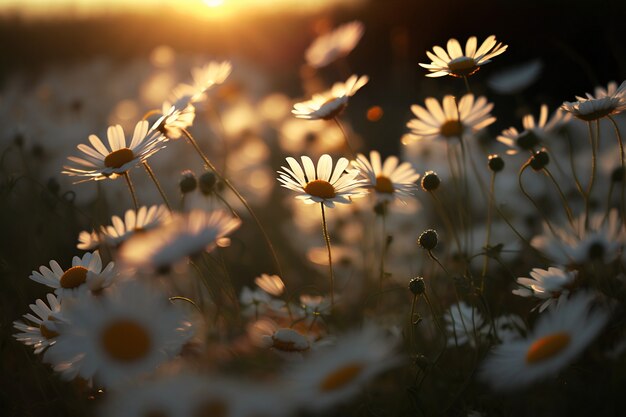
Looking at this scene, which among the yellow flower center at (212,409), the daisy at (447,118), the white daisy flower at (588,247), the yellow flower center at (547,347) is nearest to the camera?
the yellow flower center at (212,409)

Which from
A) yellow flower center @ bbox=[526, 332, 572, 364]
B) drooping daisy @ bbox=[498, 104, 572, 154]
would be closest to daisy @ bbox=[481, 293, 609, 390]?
yellow flower center @ bbox=[526, 332, 572, 364]

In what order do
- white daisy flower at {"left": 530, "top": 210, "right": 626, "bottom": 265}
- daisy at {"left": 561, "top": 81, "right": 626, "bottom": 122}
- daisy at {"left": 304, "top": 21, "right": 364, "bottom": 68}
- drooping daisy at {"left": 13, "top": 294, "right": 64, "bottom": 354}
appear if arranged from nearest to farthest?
white daisy flower at {"left": 530, "top": 210, "right": 626, "bottom": 265}
drooping daisy at {"left": 13, "top": 294, "right": 64, "bottom": 354}
daisy at {"left": 561, "top": 81, "right": 626, "bottom": 122}
daisy at {"left": 304, "top": 21, "right": 364, "bottom": 68}

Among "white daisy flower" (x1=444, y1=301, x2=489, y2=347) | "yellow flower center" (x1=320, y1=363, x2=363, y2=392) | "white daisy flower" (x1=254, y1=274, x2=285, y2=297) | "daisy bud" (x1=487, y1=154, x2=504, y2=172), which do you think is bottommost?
"white daisy flower" (x1=444, y1=301, x2=489, y2=347)

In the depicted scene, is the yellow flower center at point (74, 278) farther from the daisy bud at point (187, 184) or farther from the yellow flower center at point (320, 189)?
the yellow flower center at point (320, 189)

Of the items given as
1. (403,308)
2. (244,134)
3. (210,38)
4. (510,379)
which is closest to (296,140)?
(244,134)

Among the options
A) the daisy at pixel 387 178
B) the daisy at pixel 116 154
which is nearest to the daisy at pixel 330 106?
the daisy at pixel 387 178

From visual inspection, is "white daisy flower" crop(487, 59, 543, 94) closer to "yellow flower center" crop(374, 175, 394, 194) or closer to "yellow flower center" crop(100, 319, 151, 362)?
"yellow flower center" crop(374, 175, 394, 194)

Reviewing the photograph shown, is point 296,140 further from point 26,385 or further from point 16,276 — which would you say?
point 26,385
